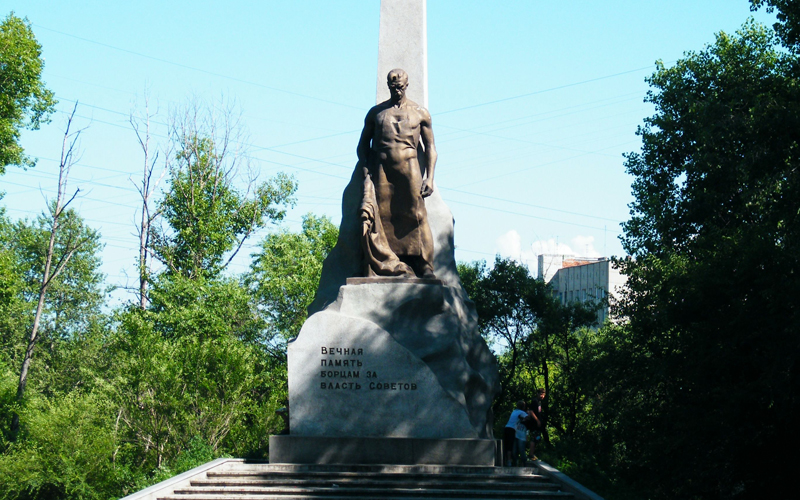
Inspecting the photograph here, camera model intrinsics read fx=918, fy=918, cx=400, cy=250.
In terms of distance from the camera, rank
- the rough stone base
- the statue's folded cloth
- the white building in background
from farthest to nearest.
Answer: the white building in background, the statue's folded cloth, the rough stone base

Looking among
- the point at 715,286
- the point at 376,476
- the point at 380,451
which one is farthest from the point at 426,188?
the point at 715,286

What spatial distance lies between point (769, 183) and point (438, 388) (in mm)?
8387

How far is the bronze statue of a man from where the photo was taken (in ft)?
40.3

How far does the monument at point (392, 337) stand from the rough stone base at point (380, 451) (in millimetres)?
12

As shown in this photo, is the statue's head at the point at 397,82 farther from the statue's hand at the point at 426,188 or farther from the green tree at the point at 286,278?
the green tree at the point at 286,278

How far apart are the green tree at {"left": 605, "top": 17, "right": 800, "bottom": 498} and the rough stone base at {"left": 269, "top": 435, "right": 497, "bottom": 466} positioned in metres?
4.92

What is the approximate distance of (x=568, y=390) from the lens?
3112 cm

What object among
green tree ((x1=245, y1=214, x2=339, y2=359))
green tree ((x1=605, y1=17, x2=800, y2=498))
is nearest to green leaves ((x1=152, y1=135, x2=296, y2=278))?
green tree ((x1=245, y1=214, x2=339, y2=359))

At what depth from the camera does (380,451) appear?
11086 mm

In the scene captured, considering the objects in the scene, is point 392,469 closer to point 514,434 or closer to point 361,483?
point 361,483

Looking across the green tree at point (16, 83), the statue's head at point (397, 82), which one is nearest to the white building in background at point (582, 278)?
the green tree at point (16, 83)

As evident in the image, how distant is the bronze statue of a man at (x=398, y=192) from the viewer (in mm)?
12281

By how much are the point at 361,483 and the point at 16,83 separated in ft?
63.6

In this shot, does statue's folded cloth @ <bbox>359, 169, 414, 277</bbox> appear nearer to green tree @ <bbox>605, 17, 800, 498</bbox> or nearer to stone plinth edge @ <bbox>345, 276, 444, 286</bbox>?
stone plinth edge @ <bbox>345, 276, 444, 286</bbox>
